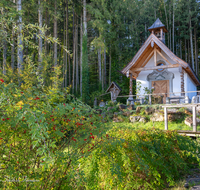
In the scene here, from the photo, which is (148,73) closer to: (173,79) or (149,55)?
(149,55)

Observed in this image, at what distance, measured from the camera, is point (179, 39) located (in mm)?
30391

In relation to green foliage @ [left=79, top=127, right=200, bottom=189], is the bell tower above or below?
above

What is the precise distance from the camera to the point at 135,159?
3041 mm

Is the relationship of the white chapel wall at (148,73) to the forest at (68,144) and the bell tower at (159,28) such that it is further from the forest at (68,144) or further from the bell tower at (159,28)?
the forest at (68,144)

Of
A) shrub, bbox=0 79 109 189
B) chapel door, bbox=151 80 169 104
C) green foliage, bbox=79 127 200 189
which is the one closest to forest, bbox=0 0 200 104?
chapel door, bbox=151 80 169 104

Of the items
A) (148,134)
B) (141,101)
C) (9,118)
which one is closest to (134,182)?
(148,134)

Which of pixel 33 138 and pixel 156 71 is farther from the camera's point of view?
pixel 156 71

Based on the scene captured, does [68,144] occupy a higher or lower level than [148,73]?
lower

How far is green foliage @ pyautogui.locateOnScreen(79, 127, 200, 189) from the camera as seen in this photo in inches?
117

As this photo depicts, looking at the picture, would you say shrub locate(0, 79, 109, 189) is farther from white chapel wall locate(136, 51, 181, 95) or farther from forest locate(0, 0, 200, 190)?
white chapel wall locate(136, 51, 181, 95)

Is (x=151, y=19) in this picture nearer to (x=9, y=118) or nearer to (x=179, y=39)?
(x=179, y=39)

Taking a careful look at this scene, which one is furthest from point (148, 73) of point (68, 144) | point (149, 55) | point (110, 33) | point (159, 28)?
point (68, 144)

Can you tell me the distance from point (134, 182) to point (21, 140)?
224cm

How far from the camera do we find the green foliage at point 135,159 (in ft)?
9.78
